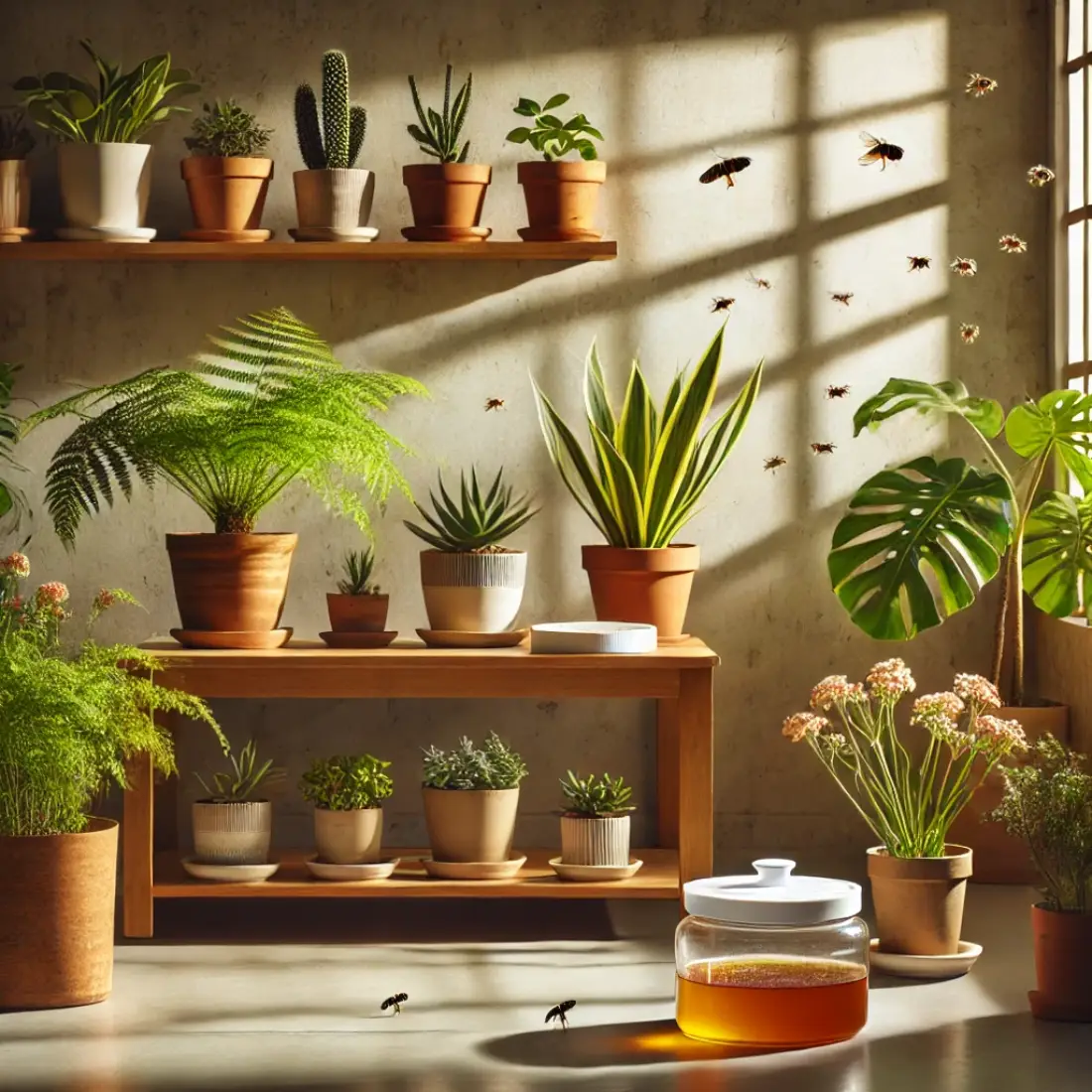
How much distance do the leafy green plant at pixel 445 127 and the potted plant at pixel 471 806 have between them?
4.96 feet

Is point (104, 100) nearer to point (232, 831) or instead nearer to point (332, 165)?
point (332, 165)

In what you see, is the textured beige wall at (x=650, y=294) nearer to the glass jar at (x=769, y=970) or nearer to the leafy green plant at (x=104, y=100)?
the leafy green plant at (x=104, y=100)

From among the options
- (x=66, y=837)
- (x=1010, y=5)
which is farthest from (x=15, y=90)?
(x=1010, y=5)

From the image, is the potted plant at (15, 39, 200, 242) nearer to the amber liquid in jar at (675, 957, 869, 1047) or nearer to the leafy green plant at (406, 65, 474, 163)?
the leafy green plant at (406, 65, 474, 163)

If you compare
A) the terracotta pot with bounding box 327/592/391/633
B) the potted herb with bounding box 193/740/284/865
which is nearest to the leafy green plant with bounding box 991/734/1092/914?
the terracotta pot with bounding box 327/592/391/633

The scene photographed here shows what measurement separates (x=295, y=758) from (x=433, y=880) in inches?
34.4

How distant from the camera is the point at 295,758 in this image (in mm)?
4535

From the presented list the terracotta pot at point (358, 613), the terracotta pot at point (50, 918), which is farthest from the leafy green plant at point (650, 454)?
the terracotta pot at point (50, 918)

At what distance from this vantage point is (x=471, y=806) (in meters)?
3.78

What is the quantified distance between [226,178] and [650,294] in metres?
1.13

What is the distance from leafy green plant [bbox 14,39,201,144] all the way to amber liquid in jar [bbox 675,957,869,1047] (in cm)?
257

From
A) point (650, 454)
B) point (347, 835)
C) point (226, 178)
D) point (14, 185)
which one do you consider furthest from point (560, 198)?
point (347, 835)

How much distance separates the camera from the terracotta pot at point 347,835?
3795 millimetres

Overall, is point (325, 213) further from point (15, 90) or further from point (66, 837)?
point (66, 837)
